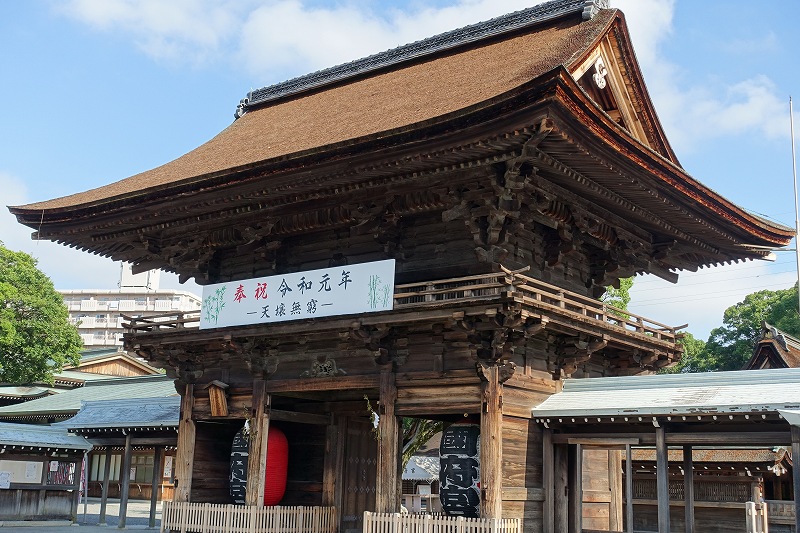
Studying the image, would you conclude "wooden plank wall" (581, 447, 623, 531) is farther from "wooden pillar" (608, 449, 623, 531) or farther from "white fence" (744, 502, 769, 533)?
"white fence" (744, 502, 769, 533)

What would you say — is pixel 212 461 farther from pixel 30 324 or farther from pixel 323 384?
pixel 30 324

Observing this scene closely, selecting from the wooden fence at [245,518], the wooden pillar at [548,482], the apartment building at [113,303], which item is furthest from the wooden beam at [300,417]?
the apartment building at [113,303]

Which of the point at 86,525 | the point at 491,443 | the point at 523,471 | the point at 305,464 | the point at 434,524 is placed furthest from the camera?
the point at 86,525

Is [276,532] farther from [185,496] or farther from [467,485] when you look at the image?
[467,485]

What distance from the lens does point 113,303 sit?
104 metres

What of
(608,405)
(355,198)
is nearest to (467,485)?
(608,405)

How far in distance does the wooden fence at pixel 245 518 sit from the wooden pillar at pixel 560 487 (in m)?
4.89

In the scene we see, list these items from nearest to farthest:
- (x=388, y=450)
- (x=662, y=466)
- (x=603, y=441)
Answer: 1. (x=662, y=466)
2. (x=603, y=441)
3. (x=388, y=450)

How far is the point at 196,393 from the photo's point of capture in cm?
1731

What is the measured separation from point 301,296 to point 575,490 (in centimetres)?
578

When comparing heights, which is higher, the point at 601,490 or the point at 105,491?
the point at 601,490

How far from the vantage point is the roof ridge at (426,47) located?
16.8 metres

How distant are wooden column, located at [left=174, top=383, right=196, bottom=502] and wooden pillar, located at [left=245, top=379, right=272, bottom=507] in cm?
175

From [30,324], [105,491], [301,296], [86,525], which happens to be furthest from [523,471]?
[30,324]
